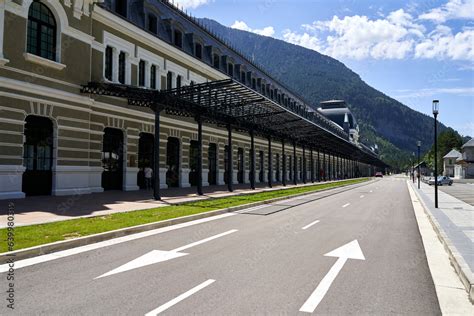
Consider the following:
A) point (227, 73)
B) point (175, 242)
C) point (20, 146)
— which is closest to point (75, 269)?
point (175, 242)

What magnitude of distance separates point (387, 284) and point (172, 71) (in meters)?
26.0

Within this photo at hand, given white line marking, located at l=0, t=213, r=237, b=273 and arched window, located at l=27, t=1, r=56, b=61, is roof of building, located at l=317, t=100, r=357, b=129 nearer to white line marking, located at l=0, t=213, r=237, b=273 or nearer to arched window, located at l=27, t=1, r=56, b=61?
arched window, located at l=27, t=1, r=56, b=61

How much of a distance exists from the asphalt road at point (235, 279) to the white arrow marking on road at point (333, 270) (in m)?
0.05

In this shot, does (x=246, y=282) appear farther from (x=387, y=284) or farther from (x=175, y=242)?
(x=175, y=242)

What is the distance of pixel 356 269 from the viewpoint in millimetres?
7223

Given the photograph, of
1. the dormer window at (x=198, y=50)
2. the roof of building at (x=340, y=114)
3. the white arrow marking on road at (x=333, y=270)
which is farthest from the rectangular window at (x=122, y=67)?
the roof of building at (x=340, y=114)

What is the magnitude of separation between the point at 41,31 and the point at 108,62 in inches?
220

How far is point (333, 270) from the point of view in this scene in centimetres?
709

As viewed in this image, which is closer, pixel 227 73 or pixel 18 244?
pixel 18 244

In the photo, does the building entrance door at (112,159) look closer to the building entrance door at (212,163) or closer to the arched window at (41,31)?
the arched window at (41,31)

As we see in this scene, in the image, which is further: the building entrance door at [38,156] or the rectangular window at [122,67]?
the rectangular window at [122,67]

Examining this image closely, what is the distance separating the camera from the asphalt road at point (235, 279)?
509cm

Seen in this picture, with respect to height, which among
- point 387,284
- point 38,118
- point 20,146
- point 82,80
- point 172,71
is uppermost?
point 172,71

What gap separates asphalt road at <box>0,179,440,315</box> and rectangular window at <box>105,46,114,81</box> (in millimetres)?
15713
